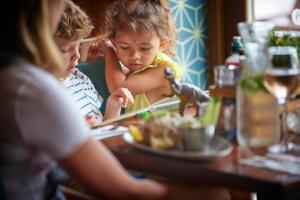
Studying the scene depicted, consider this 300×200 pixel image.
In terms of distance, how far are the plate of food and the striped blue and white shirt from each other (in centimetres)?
91

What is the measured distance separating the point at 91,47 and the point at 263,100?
144 centimetres

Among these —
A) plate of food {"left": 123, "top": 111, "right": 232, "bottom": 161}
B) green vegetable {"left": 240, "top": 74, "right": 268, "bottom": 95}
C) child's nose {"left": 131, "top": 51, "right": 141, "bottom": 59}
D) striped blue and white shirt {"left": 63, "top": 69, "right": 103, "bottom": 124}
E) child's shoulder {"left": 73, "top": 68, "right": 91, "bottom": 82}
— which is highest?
green vegetable {"left": 240, "top": 74, "right": 268, "bottom": 95}

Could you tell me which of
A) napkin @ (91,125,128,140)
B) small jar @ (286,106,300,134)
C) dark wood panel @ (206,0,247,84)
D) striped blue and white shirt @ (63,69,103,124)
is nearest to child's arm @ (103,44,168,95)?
striped blue and white shirt @ (63,69,103,124)

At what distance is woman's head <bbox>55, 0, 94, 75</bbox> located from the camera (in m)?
2.02

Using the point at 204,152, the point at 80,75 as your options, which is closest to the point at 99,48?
the point at 80,75

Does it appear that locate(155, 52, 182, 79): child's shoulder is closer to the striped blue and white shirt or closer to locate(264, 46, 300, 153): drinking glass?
the striped blue and white shirt

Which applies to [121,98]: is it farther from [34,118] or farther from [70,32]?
[34,118]

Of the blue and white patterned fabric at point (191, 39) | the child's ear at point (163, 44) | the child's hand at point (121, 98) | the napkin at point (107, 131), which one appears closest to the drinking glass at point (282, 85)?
the napkin at point (107, 131)

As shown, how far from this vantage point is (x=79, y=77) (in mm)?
2420

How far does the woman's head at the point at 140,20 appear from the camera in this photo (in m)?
2.37

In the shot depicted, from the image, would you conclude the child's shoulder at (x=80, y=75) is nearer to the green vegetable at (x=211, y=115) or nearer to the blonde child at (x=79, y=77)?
the blonde child at (x=79, y=77)

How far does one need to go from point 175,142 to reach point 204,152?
3.0 inches

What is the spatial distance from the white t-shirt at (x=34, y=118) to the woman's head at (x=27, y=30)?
0.15 feet

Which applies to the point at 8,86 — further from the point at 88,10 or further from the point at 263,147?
the point at 88,10
